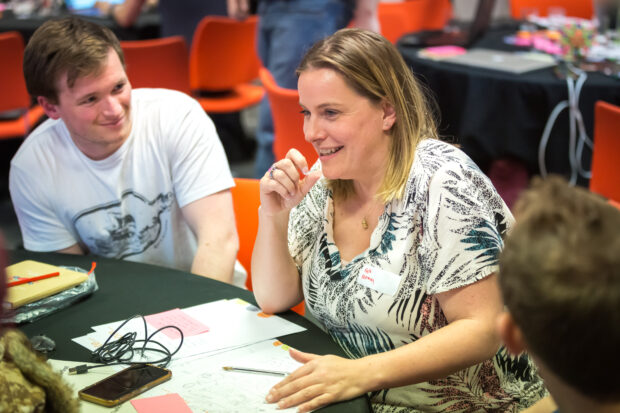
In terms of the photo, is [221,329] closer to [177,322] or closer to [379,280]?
[177,322]

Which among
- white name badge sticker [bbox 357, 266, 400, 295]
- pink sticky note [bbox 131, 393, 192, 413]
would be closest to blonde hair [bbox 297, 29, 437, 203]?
white name badge sticker [bbox 357, 266, 400, 295]

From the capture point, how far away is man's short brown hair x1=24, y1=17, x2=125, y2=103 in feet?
6.81

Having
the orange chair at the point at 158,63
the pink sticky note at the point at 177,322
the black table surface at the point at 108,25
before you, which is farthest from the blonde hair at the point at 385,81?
the black table surface at the point at 108,25

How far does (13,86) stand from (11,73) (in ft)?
0.26

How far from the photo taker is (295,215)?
1.87 metres

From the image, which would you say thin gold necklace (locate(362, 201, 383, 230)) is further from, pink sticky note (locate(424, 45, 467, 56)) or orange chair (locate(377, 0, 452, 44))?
orange chair (locate(377, 0, 452, 44))

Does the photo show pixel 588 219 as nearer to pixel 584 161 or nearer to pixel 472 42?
pixel 584 161

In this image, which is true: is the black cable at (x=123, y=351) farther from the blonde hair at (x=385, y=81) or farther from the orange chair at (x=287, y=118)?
the orange chair at (x=287, y=118)

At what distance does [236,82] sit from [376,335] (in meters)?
3.61

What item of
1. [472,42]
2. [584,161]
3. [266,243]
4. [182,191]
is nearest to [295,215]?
[266,243]

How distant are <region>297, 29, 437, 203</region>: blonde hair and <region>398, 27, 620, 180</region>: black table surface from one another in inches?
70.3

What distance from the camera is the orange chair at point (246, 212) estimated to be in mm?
2297

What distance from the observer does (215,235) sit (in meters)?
2.18

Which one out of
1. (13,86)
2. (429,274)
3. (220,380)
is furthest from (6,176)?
(429,274)
